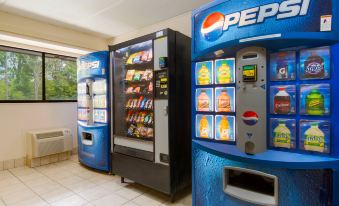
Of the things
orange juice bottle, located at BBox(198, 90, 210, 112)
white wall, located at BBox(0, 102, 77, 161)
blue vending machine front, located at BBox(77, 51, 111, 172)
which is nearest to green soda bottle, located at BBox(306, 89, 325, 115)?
orange juice bottle, located at BBox(198, 90, 210, 112)

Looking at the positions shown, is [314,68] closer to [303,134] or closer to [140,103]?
[303,134]

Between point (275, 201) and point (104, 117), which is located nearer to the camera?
point (275, 201)

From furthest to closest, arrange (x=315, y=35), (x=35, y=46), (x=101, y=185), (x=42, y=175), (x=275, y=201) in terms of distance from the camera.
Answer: (x=35, y=46), (x=42, y=175), (x=101, y=185), (x=275, y=201), (x=315, y=35)

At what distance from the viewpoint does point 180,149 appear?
233 cm

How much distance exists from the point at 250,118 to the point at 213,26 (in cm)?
74

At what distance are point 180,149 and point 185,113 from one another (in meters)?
0.45

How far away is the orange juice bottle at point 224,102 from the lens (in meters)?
1.49

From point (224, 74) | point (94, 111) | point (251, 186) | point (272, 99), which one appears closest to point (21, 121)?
point (94, 111)

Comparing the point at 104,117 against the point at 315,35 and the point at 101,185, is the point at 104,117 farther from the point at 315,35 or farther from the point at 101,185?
the point at 315,35

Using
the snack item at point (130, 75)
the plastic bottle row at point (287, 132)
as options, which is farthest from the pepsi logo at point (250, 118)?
the snack item at point (130, 75)

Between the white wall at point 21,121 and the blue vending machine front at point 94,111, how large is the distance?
0.73 metres

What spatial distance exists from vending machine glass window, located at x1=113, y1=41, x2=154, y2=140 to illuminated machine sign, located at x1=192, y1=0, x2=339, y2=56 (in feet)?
3.35

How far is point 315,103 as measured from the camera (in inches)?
46.2

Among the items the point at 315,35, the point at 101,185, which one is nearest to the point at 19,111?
the point at 101,185
